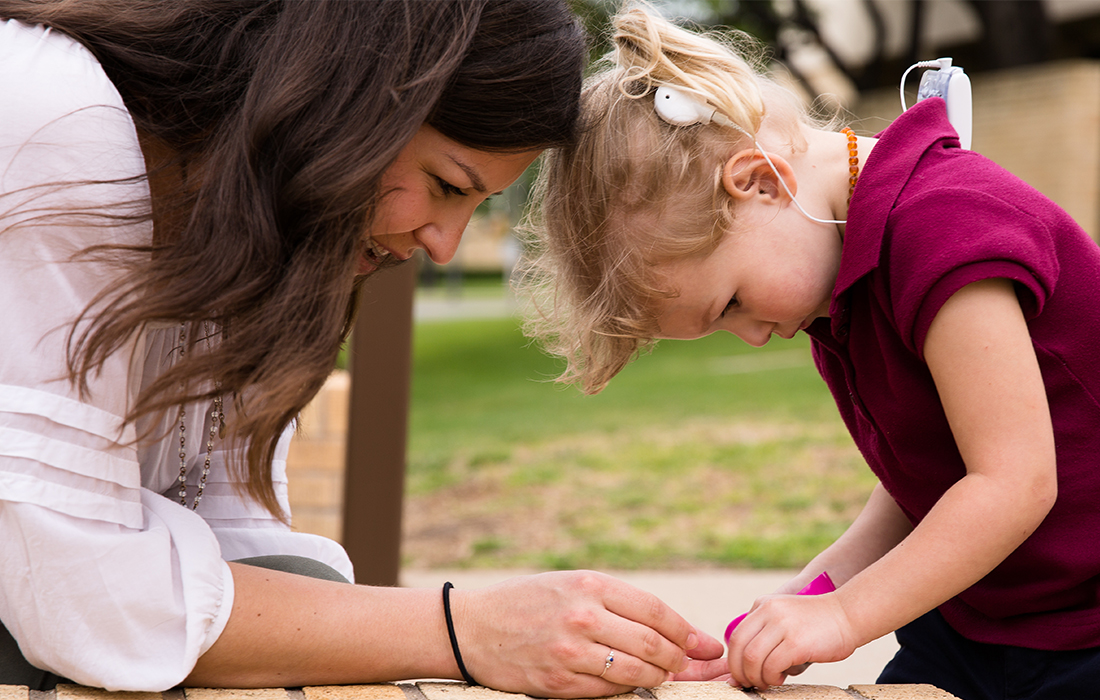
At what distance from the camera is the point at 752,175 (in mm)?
1723

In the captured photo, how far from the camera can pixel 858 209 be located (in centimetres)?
158

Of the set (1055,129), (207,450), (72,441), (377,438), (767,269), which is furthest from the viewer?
(1055,129)

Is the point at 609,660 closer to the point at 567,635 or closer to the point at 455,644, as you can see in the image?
the point at 567,635

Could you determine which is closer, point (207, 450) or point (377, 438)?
point (207, 450)

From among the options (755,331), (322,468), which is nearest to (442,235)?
(755,331)

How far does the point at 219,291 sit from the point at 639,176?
28.4 inches

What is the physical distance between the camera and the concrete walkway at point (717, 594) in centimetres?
320

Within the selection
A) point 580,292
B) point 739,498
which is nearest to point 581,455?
point 739,498

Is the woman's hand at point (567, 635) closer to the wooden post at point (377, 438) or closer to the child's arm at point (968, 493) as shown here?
the child's arm at point (968, 493)

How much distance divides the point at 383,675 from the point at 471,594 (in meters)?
0.16

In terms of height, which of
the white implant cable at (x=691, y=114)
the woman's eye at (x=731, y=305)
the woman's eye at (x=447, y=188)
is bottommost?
the woman's eye at (x=731, y=305)

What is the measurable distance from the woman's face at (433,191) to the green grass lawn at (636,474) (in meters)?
1.41

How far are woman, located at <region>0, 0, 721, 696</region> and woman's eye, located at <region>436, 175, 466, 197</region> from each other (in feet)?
0.07

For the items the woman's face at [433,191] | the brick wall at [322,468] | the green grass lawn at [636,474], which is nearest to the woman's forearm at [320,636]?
the woman's face at [433,191]
